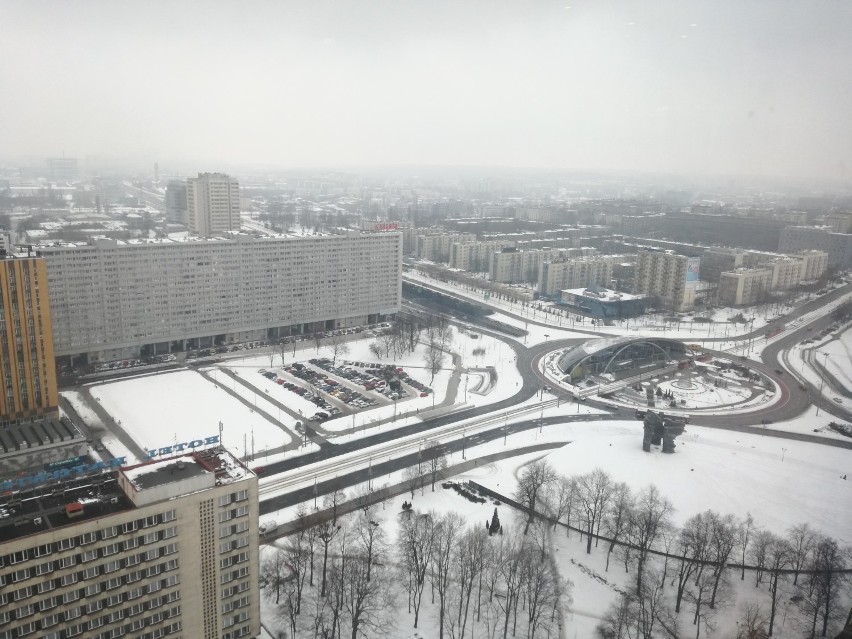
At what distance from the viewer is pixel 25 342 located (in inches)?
682

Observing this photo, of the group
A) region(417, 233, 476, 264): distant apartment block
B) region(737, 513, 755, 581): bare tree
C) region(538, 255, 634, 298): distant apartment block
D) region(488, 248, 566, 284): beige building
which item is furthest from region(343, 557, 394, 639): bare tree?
region(417, 233, 476, 264): distant apartment block

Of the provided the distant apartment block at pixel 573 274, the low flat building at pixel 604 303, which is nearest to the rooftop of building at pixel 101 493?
the low flat building at pixel 604 303

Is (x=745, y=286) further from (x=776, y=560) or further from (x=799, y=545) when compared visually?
(x=776, y=560)

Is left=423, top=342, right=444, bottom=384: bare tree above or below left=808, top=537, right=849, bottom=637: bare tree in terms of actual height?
below

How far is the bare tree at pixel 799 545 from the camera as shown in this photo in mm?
11852

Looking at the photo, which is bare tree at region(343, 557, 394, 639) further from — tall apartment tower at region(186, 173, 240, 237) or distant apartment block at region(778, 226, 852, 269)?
tall apartment tower at region(186, 173, 240, 237)

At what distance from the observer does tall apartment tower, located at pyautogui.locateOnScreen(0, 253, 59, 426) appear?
16812 millimetres

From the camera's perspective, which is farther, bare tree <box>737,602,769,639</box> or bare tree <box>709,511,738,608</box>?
bare tree <box>709,511,738,608</box>

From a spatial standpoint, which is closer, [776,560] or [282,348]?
[776,560]

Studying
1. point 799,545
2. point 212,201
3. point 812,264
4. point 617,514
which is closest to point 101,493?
point 617,514

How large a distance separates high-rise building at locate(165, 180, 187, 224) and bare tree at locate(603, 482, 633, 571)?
40.2m

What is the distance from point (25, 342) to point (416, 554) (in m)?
12.7

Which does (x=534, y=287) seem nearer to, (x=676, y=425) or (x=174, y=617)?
(x=676, y=425)

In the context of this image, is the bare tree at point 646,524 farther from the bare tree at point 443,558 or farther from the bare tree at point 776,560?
the bare tree at point 443,558
